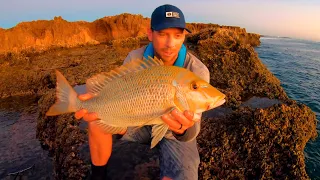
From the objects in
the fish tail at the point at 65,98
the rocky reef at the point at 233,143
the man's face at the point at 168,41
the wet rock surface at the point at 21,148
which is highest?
the man's face at the point at 168,41

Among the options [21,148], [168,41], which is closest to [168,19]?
[168,41]

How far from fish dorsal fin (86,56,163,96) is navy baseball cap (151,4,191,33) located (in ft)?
2.33

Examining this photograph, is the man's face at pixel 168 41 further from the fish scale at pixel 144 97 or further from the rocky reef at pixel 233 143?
the rocky reef at pixel 233 143

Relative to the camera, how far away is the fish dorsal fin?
259cm

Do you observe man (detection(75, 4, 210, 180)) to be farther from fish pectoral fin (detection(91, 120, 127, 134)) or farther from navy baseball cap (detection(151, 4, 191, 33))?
fish pectoral fin (detection(91, 120, 127, 134))

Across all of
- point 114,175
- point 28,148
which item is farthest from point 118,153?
point 28,148

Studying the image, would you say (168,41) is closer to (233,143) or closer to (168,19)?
(168,19)

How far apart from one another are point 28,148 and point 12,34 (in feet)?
72.7

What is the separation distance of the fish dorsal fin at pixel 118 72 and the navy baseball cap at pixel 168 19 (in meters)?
0.71

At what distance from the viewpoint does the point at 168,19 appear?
10.1ft

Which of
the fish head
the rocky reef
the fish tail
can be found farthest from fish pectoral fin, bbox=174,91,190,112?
the rocky reef

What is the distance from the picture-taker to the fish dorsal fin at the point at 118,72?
2.59 meters

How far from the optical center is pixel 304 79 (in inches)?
521

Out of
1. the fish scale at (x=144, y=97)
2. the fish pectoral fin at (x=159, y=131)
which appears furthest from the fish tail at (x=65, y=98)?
the fish pectoral fin at (x=159, y=131)
